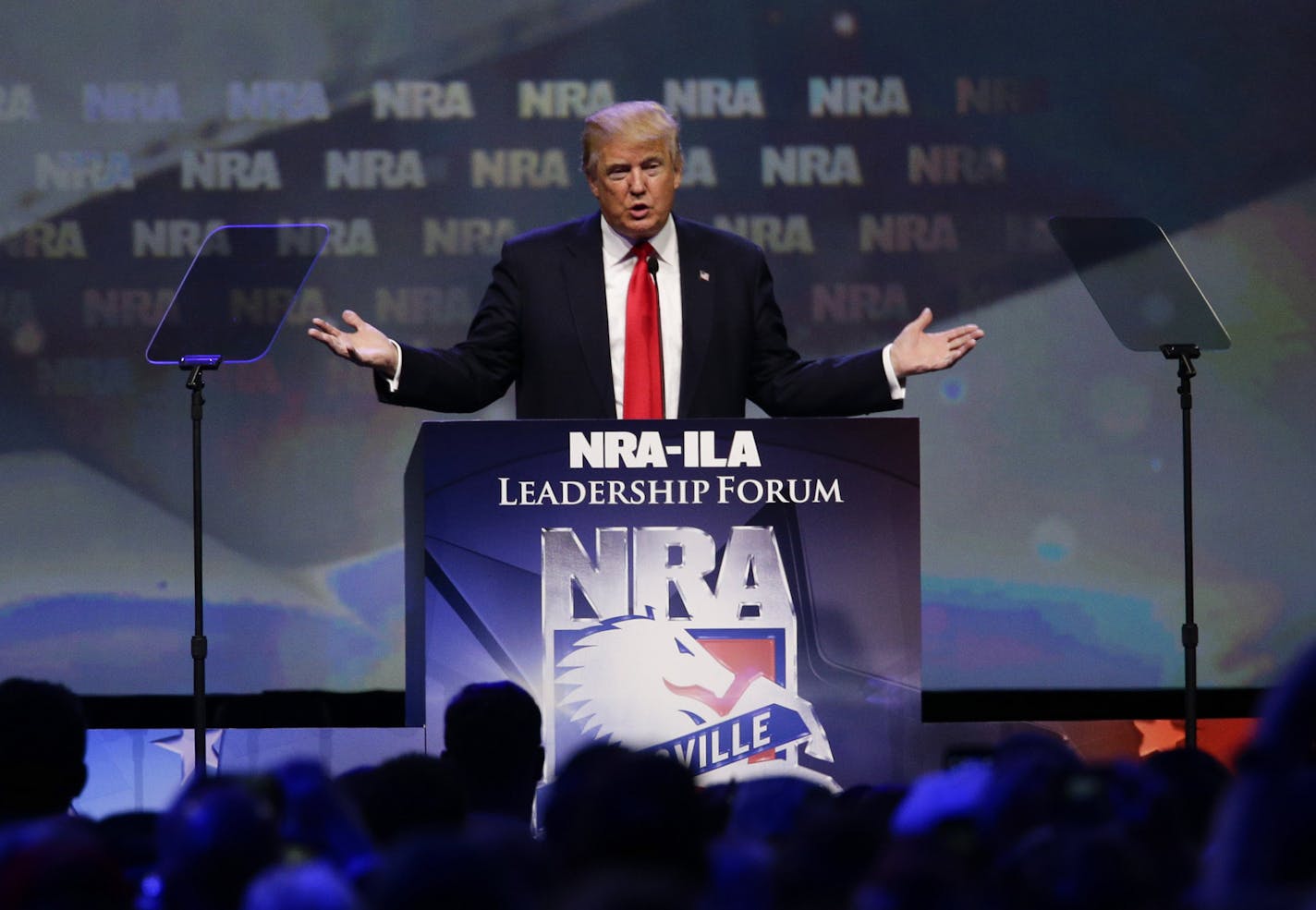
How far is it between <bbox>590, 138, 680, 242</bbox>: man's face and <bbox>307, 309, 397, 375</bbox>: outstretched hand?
0.62 metres

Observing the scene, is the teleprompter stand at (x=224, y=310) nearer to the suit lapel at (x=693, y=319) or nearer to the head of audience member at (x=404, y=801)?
the suit lapel at (x=693, y=319)

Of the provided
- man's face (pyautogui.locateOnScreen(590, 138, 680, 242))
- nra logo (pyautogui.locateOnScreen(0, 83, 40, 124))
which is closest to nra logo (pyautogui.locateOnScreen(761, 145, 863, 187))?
man's face (pyautogui.locateOnScreen(590, 138, 680, 242))

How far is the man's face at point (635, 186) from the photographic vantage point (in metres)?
3.98

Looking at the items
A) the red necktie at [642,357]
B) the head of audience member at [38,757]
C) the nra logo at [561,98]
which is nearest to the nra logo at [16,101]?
the nra logo at [561,98]

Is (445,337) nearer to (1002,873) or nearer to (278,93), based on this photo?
(278,93)

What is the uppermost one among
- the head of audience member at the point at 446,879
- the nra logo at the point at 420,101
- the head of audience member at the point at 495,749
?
the nra logo at the point at 420,101

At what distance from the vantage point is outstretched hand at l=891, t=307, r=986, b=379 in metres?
3.77

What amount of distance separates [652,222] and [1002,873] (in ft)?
9.47

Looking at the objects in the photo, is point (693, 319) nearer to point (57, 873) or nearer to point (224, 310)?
point (224, 310)

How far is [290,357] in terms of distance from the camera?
575cm

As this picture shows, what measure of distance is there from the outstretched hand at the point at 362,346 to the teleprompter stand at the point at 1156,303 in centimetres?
176

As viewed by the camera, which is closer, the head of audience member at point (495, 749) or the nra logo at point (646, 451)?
the head of audience member at point (495, 749)

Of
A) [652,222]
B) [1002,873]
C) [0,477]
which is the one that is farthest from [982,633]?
[1002,873]

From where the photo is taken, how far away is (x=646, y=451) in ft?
11.1
